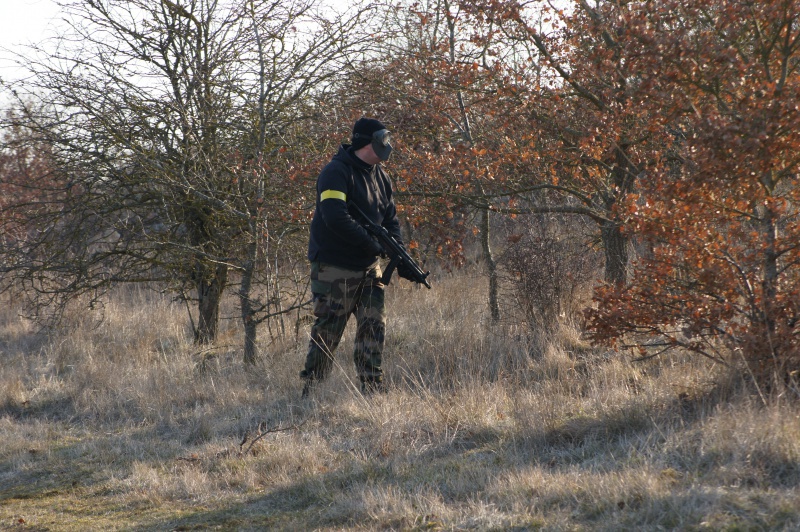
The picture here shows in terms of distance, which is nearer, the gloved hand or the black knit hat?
the black knit hat

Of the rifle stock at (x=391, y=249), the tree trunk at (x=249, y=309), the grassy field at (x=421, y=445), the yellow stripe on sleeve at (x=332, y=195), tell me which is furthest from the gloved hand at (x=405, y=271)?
the tree trunk at (x=249, y=309)

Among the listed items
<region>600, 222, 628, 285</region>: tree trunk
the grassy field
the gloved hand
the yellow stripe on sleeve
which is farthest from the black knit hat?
<region>600, 222, 628, 285</region>: tree trunk

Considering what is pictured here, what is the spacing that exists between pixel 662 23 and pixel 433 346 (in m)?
3.23

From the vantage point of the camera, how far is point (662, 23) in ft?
15.3

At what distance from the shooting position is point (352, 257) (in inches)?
211

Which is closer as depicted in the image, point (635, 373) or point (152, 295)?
point (635, 373)

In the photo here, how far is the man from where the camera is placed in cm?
521

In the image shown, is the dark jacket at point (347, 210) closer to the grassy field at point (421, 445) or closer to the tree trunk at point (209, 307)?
the grassy field at point (421, 445)

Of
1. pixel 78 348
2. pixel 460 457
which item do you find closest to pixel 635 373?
pixel 460 457

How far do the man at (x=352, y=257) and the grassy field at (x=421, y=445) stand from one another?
27 centimetres

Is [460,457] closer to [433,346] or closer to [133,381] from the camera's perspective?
[433,346]

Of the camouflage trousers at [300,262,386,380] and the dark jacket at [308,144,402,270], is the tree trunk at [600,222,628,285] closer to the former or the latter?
the dark jacket at [308,144,402,270]

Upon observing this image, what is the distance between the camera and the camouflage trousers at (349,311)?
17.7 feet

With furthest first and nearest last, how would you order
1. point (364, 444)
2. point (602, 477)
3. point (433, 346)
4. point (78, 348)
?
point (78, 348) < point (433, 346) < point (364, 444) < point (602, 477)
